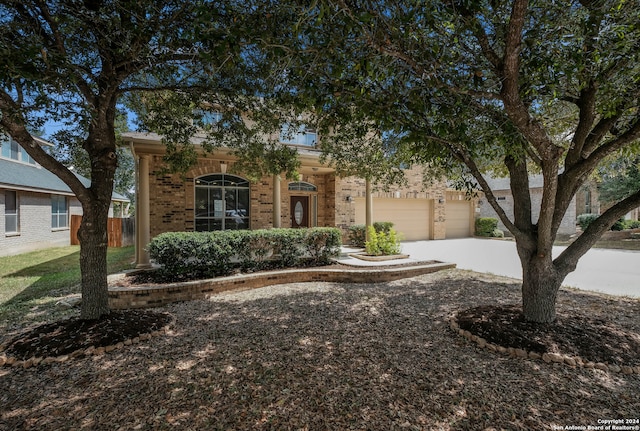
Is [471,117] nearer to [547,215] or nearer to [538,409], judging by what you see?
[547,215]

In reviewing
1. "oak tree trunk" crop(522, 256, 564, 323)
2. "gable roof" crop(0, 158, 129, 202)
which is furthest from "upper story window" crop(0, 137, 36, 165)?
"oak tree trunk" crop(522, 256, 564, 323)

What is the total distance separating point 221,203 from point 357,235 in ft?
18.3

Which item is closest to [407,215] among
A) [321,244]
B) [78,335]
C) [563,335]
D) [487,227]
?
[487,227]

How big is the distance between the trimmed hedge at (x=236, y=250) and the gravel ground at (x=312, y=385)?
2.08m

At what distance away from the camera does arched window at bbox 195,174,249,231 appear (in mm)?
10219

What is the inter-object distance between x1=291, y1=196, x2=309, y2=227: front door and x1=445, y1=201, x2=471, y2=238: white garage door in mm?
8904

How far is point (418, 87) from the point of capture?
136 inches

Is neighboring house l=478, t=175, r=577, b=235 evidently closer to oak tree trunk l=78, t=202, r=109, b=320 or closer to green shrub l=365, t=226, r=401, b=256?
green shrub l=365, t=226, r=401, b=256

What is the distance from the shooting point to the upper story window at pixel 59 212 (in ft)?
49.1

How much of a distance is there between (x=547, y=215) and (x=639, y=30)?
1.99m

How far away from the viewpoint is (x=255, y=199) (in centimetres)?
1106

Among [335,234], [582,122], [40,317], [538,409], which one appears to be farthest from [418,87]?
[40,317]

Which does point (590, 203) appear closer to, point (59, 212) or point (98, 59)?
point (98, 59)

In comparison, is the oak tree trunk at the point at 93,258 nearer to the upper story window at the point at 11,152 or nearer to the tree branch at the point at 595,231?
the tree branch at the point at 595,231
